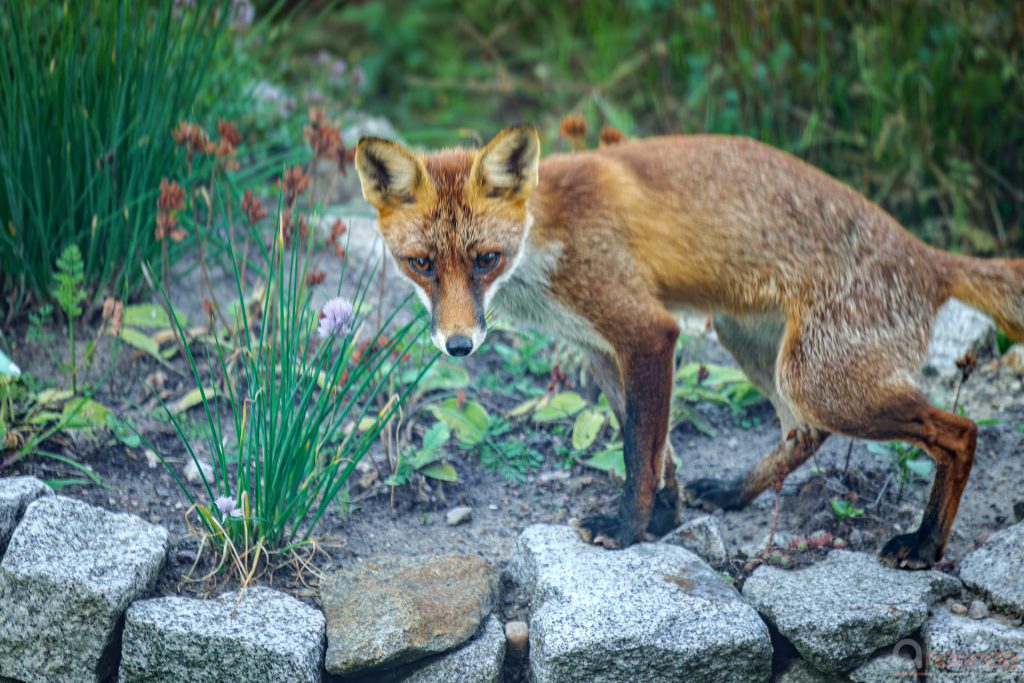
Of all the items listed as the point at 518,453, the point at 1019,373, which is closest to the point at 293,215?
the point at 518,453

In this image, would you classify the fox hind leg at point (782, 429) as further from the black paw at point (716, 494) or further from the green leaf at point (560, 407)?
the green leaf at point (560, 407)

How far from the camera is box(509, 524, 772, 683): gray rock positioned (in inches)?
139

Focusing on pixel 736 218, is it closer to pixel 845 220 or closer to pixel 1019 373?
pixel 845 220

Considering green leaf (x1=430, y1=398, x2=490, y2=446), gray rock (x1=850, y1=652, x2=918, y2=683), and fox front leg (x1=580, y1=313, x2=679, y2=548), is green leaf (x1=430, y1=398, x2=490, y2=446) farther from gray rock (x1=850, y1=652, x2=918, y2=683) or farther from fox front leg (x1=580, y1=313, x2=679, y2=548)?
gray rock (x1=850, y1=652, x2=918, y2=683)

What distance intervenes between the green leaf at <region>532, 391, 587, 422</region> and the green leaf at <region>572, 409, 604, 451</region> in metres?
0.07

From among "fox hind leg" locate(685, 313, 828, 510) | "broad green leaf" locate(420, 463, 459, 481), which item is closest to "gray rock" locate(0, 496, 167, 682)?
"broad green leaf" locate(420, 463, 459, 481)

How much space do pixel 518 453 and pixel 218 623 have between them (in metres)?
1.72

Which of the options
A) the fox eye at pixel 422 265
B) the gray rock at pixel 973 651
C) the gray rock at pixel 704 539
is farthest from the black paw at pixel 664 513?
the fox eye at pixel 422 265

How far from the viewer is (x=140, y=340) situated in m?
4.85

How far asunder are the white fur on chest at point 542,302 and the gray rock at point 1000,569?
1.57m

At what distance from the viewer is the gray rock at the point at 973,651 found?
11.3 ft

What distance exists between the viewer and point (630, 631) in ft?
11.6

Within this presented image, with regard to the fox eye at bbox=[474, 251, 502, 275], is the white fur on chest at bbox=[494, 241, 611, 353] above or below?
below

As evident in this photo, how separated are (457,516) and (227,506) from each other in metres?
1.09
